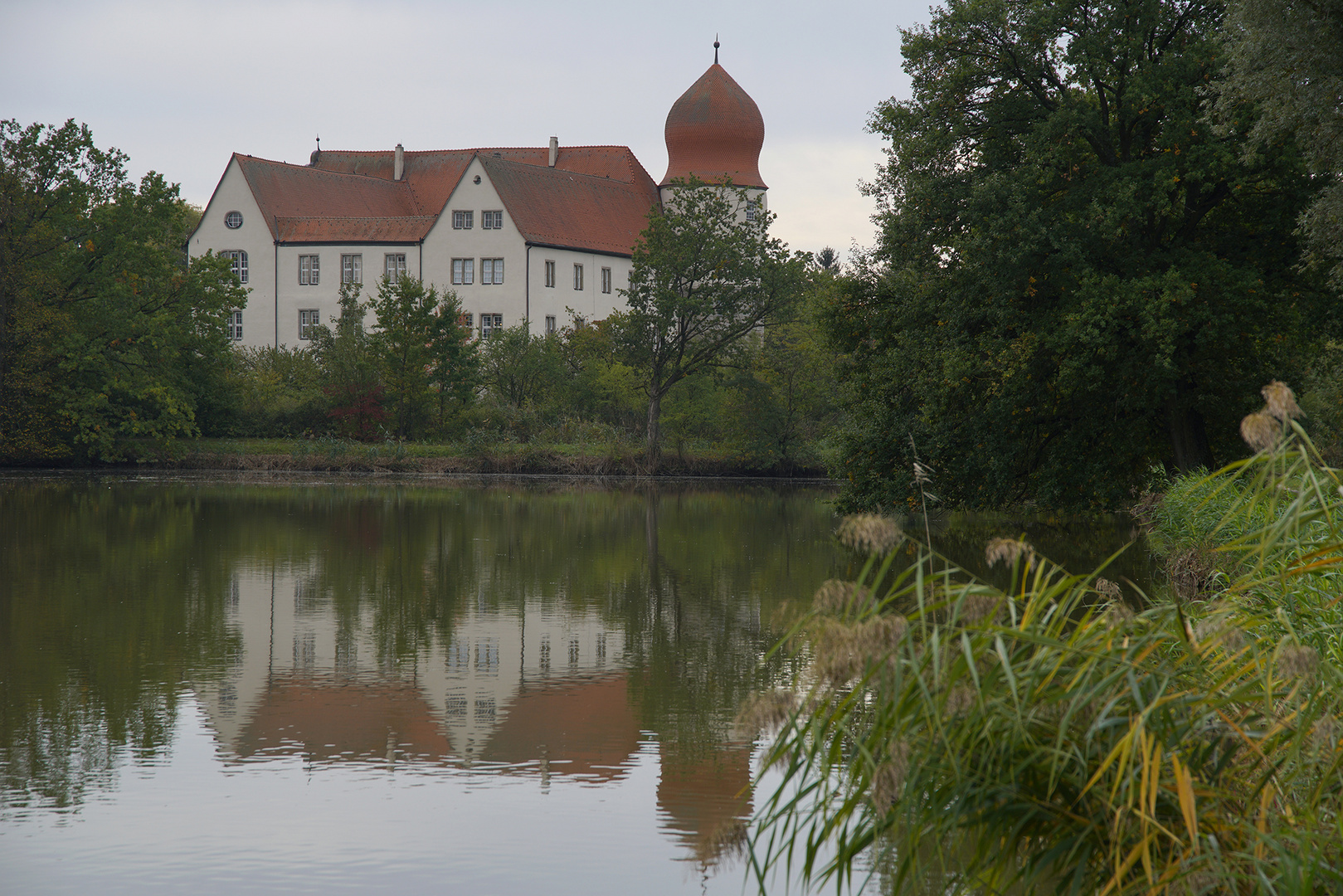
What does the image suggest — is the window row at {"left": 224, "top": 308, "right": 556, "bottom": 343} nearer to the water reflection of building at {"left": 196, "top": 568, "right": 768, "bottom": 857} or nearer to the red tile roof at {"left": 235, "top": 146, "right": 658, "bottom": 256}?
the red tile roof at {"left": 235, "top": 146, "right": 658, "bottom": 256}

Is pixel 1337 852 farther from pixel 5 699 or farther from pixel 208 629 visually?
pixel 208 629

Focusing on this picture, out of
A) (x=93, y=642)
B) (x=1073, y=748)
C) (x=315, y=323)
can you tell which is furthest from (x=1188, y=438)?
(x=315, y=323)

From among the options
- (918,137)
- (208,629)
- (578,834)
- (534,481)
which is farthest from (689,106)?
(578,834)

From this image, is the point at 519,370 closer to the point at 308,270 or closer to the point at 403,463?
the point at 403,463

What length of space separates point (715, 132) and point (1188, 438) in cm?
4880

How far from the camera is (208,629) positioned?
12.1m

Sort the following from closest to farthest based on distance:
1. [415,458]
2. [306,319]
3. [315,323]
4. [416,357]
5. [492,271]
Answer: [415,458], [416,357], [492,271], [315,323], [306,319]

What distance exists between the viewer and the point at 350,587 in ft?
50.5

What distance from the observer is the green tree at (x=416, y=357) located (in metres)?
48.2

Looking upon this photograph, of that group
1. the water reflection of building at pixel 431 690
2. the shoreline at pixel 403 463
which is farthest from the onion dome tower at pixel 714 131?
the water reflection of building at pixel 431 690

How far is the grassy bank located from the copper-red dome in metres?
24.6

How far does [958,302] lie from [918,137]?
A: 2.85 meters

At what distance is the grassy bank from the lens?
45719 millimetres

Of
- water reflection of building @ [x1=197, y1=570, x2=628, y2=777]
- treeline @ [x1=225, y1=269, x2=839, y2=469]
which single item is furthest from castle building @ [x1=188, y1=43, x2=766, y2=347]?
water reflection of building @ [x1=197, y1=570, x2=628, y2=777]
